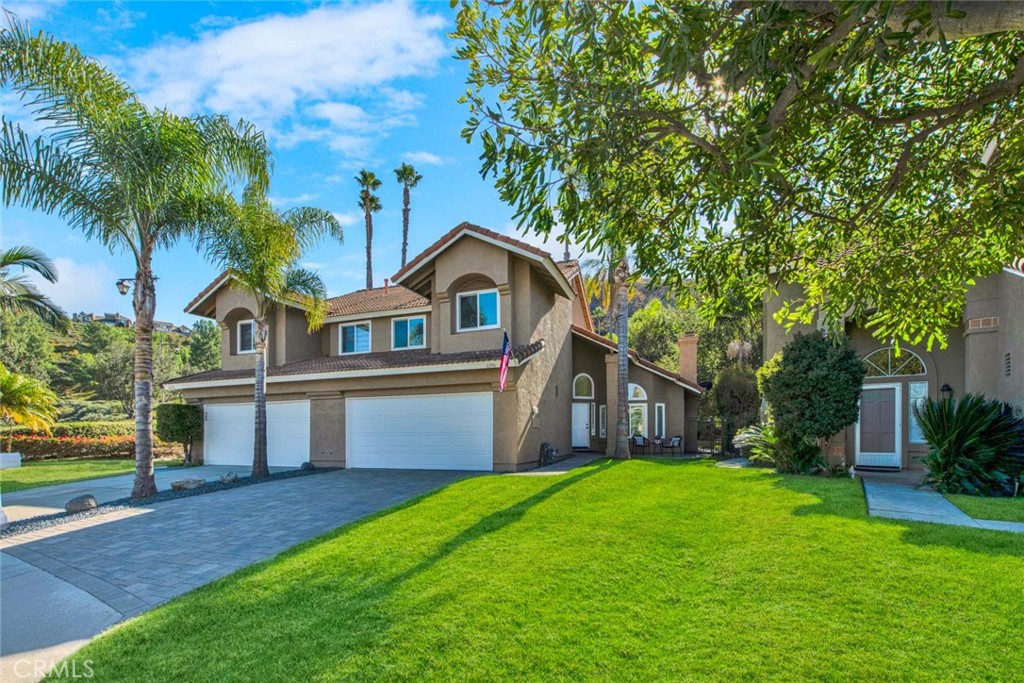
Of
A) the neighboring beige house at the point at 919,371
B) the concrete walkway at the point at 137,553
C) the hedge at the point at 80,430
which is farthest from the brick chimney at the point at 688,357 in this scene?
the hedge at the point at 80,430

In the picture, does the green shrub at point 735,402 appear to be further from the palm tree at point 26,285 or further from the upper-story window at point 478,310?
the palm tree at point 26,285

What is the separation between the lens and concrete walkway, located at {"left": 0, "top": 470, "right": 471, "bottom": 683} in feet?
19.2

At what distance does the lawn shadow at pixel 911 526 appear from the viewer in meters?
6.30

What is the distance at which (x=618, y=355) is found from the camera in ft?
Answer: 67.5

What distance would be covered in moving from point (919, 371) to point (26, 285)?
29.6 meters

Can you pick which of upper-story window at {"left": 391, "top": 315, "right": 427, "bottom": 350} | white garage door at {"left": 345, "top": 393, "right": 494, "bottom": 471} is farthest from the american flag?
upper-story window at {"left": 391, "top": 315, "right": 427, "bottom": 350}

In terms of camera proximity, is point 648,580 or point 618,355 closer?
point 648,580

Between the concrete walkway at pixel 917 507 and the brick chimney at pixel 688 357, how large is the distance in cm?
1549

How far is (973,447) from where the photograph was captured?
34.3 feet

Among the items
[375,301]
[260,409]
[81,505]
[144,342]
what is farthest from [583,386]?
[81,505]

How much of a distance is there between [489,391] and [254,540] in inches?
340

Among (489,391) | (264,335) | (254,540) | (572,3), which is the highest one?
(572,3)

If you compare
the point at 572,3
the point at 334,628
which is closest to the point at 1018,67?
the point at 572,3

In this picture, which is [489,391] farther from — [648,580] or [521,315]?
[648,580]
